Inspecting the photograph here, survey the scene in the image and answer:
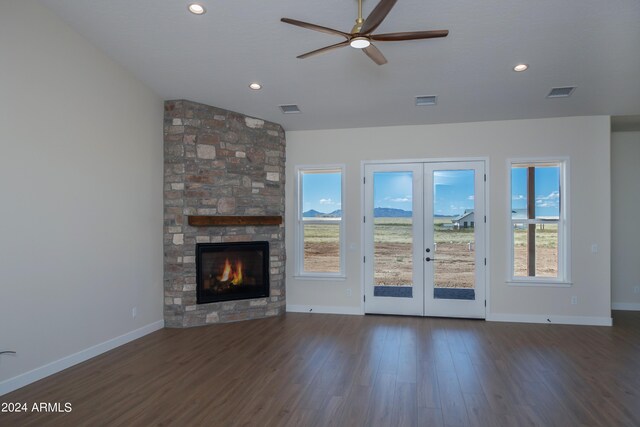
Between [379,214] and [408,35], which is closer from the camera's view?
[408,35]

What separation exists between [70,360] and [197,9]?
3583 mm

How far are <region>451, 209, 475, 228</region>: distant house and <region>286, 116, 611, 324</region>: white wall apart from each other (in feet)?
0.99

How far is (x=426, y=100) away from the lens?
16.3 feet

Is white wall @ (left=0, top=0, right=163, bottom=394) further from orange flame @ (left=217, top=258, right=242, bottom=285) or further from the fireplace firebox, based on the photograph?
orange flame @ (left=217, top=258, right=242, bottom=285)

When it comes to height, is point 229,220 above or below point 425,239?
above

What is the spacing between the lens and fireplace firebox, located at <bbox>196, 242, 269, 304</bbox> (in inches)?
210

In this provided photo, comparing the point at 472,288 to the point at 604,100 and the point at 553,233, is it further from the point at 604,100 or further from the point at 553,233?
the point at 604,100

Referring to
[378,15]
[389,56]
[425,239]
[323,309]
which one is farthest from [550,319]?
[378,15]

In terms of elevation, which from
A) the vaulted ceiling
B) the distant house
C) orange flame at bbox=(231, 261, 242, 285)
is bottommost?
orange flame at bbox=(231, 261, 242, 285)

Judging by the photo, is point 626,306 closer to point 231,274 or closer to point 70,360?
point 231,274

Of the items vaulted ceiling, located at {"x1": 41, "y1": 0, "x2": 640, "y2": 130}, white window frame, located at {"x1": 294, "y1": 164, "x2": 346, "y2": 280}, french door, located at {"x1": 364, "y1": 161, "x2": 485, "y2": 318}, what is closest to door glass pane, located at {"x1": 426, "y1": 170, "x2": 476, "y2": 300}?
french door, located at {"x1": 364, "y1": 161, "x2": 485, "y2": 318}

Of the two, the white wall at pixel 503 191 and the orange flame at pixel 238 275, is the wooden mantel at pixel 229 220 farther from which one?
the orange flame at pixel 238 275

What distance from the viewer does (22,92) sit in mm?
3295

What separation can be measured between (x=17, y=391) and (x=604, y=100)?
7.08 metres
